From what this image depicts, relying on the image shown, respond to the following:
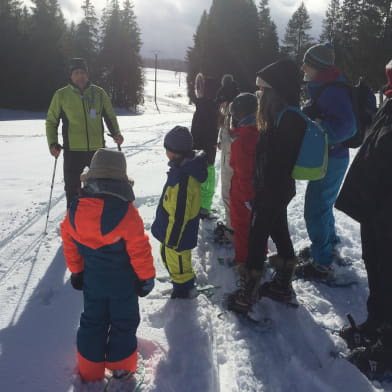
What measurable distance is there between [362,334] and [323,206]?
1.20 m

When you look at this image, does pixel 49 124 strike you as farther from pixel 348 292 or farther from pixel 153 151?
pixel 153 151

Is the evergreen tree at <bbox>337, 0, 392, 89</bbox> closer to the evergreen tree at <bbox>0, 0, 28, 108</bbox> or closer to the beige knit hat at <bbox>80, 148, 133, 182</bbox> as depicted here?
the beige knit hat at <bbox>80, 148, 133, 182</bbox>

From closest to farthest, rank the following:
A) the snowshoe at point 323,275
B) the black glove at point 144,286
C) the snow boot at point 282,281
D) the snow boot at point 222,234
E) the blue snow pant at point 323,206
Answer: the black glove at point 144,286
the snow boot at point 282,281
the blue snow pant at point 323,206
the snowshoe at point 323,275
the snow boot at point 222,234

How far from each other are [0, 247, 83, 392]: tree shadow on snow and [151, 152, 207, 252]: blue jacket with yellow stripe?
100 centimetres

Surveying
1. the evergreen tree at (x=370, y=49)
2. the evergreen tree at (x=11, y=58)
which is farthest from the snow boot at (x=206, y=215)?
the evergreen tree at (x=11, y=58)

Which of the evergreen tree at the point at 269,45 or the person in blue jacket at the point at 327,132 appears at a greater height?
the evergreen tree at the point at 269,45

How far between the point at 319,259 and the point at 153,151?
7.99m

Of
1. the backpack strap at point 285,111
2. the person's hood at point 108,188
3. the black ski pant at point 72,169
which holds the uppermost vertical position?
the backpack strap at point 285,111

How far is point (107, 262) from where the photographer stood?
6.99 feet

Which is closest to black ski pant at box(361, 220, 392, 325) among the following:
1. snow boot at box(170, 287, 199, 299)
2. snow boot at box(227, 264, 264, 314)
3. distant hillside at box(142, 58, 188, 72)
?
snow boot at box(227, 264, 264, 314)

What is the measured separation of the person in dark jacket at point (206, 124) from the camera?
4.83 meters

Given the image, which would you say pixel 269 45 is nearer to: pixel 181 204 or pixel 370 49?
pixel 370 49

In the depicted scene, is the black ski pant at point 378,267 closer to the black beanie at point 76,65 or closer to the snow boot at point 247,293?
the snow boot at point 247,293

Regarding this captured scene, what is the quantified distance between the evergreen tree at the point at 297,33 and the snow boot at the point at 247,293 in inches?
1635
